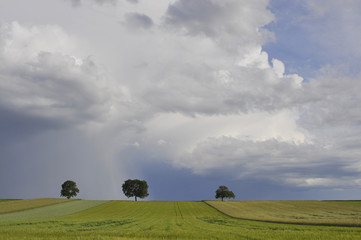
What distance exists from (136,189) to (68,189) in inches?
1177

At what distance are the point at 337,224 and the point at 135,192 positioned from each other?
10971 centimetres

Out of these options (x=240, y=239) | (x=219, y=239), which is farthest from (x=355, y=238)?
(x=219, y=239)

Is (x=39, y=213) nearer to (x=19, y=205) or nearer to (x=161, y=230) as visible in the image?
(x=19, y=205)

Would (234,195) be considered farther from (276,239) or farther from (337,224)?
(276,239)

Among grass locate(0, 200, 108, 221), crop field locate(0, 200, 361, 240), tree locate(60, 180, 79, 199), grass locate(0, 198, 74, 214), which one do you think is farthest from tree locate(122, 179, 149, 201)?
crop field locate(0, 200, 361, 240)

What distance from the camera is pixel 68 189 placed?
133 metres

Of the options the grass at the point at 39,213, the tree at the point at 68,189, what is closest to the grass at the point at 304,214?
the grass at the point at 39,213

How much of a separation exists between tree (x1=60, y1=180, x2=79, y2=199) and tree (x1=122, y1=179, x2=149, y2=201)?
21708 mm

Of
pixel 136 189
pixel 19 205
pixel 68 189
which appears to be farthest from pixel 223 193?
pixel 19 205

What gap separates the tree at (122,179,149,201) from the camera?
13900cm

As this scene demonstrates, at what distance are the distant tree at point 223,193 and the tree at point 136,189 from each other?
33.1 m

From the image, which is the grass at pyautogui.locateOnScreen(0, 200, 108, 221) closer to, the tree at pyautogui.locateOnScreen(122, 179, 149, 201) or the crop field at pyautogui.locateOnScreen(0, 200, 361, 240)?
the crop field at pyautogui.locateOnScreen(0, 200, 361, 240)

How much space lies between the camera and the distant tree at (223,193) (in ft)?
453

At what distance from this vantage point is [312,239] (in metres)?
22.2
